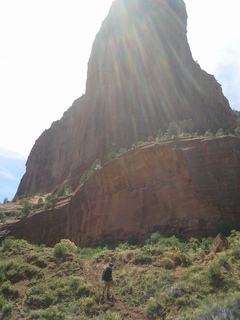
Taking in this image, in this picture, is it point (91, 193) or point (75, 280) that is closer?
point (75, 280)

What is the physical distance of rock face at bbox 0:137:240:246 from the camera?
89.8ft

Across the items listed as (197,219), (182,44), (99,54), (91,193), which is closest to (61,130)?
(99,54)

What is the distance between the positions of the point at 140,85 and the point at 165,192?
37557 mm

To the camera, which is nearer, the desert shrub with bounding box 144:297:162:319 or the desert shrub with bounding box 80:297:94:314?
the desert shrub with bounding box 144:297:162:319

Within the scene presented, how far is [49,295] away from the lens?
1602 centimetres

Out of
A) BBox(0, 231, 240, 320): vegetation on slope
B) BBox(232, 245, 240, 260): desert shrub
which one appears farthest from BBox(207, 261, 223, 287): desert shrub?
BBox(232, 245, 240, 260): desert shrub

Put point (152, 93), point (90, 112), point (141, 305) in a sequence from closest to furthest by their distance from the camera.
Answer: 1. point (141, 305)
2. point (152, 93)
3. point (90, 112)

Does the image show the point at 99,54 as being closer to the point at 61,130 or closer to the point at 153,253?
the point at 61,130

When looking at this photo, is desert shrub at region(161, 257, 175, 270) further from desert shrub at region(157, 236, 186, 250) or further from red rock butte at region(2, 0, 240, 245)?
red rock butte at region(2, 0, 240, 245)

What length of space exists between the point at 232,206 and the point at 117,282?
12601 millimetres

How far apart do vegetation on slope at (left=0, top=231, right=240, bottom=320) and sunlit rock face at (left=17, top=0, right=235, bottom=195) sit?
38485mm

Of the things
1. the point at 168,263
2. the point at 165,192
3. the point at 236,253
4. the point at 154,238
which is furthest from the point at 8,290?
the point at 165,192

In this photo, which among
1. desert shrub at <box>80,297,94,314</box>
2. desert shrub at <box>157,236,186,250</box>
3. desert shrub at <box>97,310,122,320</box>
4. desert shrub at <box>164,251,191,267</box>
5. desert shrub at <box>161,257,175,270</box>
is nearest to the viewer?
desert shrub at <box>97,310,122,320</box>

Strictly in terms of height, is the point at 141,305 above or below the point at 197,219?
below
